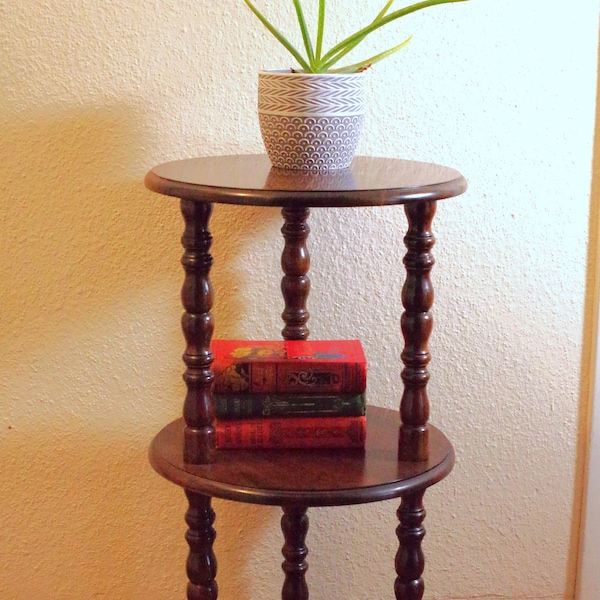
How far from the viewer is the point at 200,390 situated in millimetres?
950

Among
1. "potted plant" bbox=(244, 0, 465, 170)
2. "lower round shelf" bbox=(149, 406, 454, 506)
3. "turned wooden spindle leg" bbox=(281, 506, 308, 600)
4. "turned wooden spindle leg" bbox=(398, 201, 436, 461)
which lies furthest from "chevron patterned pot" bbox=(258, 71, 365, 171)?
"turned wooden spindle leg" bbox=(281, 506, 308, 600)

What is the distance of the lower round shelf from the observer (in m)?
0.92

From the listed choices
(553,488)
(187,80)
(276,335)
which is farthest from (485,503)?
(187,80)

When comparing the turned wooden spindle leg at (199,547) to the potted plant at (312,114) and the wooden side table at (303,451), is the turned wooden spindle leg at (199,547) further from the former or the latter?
the potted plant at (312,114)

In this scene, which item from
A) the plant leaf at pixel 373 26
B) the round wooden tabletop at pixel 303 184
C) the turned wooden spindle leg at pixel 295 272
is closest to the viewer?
the round wooden tabletop at pixel 303 184

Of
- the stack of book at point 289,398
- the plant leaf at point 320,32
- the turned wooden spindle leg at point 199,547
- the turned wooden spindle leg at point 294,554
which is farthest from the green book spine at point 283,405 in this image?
the plant leaf at point 320,32

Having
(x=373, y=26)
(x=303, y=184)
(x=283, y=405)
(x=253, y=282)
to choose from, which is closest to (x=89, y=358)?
(x=253, y=282)

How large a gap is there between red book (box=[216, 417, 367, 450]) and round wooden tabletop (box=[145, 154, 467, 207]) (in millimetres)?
313

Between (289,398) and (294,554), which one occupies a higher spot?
(289,398)

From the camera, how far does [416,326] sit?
3.11 feet

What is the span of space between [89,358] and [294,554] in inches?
17.8

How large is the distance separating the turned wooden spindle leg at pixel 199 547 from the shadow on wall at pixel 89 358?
25 cm

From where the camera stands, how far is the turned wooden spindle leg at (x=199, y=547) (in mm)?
1039

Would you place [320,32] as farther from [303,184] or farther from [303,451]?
[303,451]
